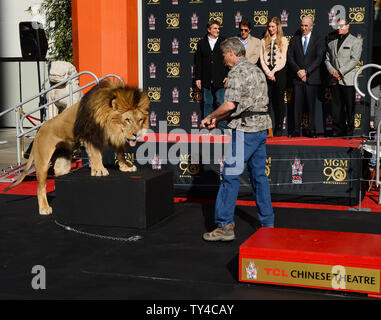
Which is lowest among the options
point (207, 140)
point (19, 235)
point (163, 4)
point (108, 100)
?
point (19, 235)

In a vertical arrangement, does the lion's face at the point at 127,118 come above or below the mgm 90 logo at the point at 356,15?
below

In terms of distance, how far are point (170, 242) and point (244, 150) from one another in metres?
1.15

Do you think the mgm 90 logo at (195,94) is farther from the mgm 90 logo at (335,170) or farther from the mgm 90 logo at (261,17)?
the mgm 90 logo at (335,170)

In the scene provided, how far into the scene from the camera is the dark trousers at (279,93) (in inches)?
332

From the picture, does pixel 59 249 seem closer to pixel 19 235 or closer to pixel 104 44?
pixel 19 235

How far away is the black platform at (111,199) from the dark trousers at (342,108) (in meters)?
3.72

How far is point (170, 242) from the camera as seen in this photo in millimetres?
5008

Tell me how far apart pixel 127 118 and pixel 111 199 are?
89cm

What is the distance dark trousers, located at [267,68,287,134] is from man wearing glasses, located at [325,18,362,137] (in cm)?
73

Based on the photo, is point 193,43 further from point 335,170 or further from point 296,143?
point 335,170

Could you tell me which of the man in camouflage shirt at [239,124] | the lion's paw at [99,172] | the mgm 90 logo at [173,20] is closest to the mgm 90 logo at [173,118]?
the mgm 90 logo at [173,20]

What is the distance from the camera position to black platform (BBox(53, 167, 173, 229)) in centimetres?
→ 537

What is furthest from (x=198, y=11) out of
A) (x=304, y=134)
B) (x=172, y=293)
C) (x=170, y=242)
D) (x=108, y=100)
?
(x=172, y=293)

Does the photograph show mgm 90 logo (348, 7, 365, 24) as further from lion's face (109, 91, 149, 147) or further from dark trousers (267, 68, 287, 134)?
lion's face (109, 91, 149, 147)
